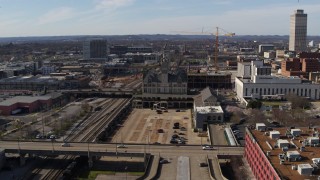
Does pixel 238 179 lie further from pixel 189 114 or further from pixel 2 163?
pixel 189 114

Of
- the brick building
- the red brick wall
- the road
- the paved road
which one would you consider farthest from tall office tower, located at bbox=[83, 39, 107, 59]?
the red brick wall

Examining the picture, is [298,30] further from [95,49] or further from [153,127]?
[153,127]

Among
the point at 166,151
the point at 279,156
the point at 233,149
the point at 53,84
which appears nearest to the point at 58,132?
the point at 166,151

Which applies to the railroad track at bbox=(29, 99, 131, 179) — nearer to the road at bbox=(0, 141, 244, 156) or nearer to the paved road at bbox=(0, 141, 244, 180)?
the road at bbox=(0, 141, 244, 156)

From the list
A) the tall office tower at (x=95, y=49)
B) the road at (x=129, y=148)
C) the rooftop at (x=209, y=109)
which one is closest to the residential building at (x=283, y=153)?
the road at (x=129, y=148)

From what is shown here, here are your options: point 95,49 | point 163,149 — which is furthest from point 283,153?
point 95,49
